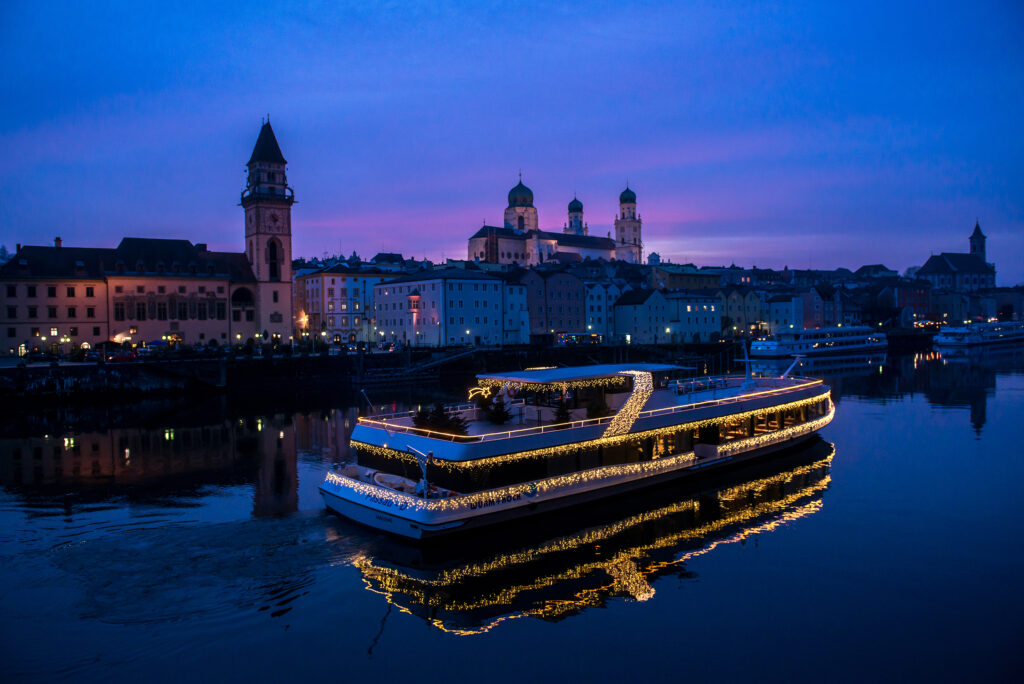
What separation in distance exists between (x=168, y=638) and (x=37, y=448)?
24.5 m

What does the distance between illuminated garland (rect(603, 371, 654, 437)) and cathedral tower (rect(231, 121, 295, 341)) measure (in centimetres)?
5902

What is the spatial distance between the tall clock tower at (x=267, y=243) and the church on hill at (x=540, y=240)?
237 ft

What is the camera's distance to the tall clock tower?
7481cm

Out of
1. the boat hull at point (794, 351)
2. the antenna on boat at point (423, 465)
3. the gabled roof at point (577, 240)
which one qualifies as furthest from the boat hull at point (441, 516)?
the gabled roof at point (577, 240)

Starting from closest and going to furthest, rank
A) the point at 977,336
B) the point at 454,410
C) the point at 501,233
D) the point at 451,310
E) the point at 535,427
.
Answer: the point at 535,427 < the point at 454,410 < the point at 451,310 < the point at 977,336 < the point at 501,233

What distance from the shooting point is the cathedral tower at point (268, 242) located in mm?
74875

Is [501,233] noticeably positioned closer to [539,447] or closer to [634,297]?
[634,297]

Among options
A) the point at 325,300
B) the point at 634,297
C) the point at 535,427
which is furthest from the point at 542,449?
the point at 634,297

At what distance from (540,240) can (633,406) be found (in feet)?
454

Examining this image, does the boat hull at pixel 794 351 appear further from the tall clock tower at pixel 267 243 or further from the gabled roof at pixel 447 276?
the tall clock tower at pixel 267 243

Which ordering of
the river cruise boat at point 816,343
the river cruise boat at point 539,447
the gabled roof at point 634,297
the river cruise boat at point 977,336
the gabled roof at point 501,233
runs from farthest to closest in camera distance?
1. the gabled roof at point 501,233
2. the river cruise boat at point 977,336
3. the gabled roof at point 634,297
4. the river cruise boat at point 816,343
5. the river cruise boat at point 539,447

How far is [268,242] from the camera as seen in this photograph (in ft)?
249

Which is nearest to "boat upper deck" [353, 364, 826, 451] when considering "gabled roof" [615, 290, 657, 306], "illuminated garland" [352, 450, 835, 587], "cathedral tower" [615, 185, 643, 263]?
"illuminated garland" [352, 450, 835, 587]

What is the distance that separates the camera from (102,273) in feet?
219
